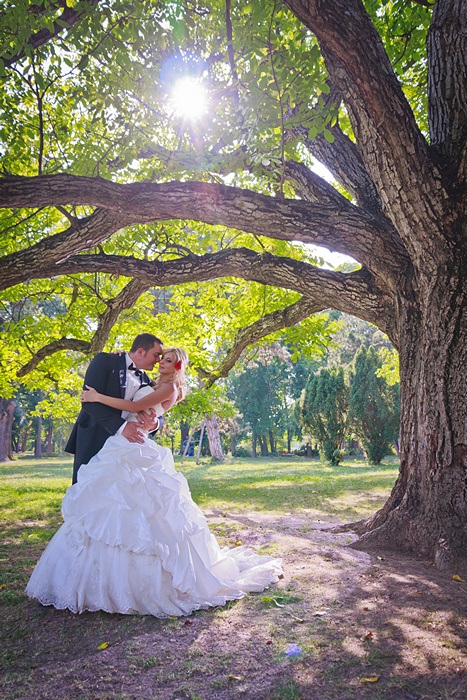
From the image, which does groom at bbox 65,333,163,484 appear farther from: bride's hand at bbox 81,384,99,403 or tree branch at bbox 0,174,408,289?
tree branch at bbox 0,174,408,289

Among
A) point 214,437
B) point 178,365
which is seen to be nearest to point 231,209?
point 178,365

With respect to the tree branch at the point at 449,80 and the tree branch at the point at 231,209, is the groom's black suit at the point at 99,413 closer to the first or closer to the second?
the tree branch at the point at 231,209

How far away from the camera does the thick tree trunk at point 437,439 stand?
5496 millimetres

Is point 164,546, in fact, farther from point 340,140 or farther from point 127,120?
point 127,120

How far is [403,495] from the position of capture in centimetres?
604

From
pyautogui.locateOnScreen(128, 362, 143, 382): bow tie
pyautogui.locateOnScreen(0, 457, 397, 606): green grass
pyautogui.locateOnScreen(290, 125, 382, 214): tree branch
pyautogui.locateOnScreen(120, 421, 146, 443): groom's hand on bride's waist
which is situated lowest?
pyautogui.locateOnScreen(0, 457, 397, 606): green grass

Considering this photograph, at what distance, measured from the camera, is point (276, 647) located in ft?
11.1

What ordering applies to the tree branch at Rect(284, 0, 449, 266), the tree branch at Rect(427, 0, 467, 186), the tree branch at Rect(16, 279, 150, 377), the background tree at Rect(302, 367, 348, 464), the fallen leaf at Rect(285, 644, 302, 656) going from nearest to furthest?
the fallen leaf at Rect(285, 644, 302, 656) < the tree branch at Rect(284, 0, 449, 266) < the tree branch at Rect(427, 0, 467, 186) < the tree branch at Rect(16, 279, 150, 377) < the background tree at Rect(302, 367, 348, 464)

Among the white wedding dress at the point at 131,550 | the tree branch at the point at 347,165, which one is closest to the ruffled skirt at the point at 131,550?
the white wedding dress at the point at 131,550

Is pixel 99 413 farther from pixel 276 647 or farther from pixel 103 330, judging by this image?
pixel 103 330

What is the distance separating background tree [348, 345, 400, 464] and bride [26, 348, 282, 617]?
21.6m

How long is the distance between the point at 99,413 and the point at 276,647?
259 centimetres

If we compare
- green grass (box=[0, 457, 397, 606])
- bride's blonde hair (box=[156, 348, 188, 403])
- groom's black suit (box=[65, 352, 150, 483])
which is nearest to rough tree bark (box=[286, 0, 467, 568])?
bride's blonde hair (box=[156, 348, 188, 403])

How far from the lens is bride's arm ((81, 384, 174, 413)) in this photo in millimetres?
4773
